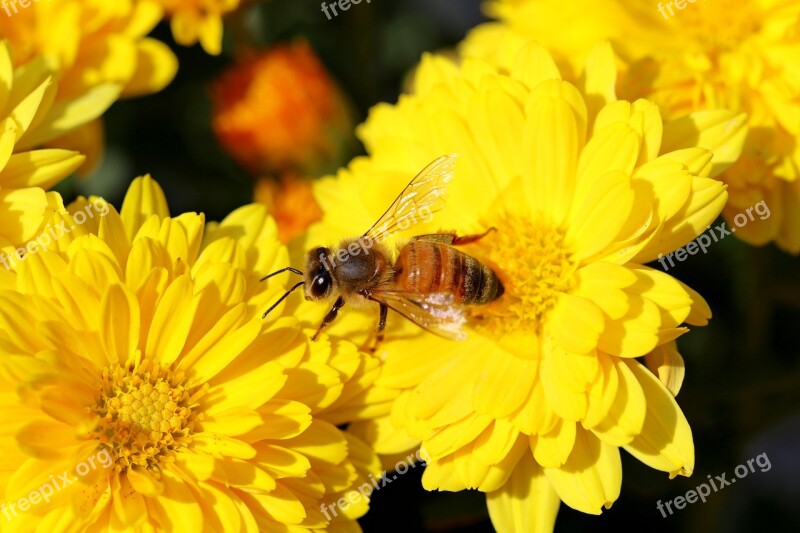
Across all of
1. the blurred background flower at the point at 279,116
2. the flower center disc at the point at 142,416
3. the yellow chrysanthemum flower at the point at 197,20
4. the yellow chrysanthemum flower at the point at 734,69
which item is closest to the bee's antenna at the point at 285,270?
the flower center disc at the point at 142,416

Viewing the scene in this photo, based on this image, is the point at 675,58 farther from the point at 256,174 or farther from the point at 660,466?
the point at 256,174

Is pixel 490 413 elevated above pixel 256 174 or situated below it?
below

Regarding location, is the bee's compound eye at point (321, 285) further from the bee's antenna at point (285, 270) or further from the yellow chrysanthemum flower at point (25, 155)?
the yellow chrysanthemum flower at point (25, 155)

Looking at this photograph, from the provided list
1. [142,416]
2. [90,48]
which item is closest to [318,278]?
[142,416]

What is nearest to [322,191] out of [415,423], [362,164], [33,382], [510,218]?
[362,164]

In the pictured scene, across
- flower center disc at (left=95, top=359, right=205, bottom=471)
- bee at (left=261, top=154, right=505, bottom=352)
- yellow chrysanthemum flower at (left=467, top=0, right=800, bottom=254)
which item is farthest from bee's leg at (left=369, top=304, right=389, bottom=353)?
yellow chrysanthemum flower at (left=467, top=0, right=800, bottom=254)

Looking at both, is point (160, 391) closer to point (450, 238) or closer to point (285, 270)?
point (285, 270)
